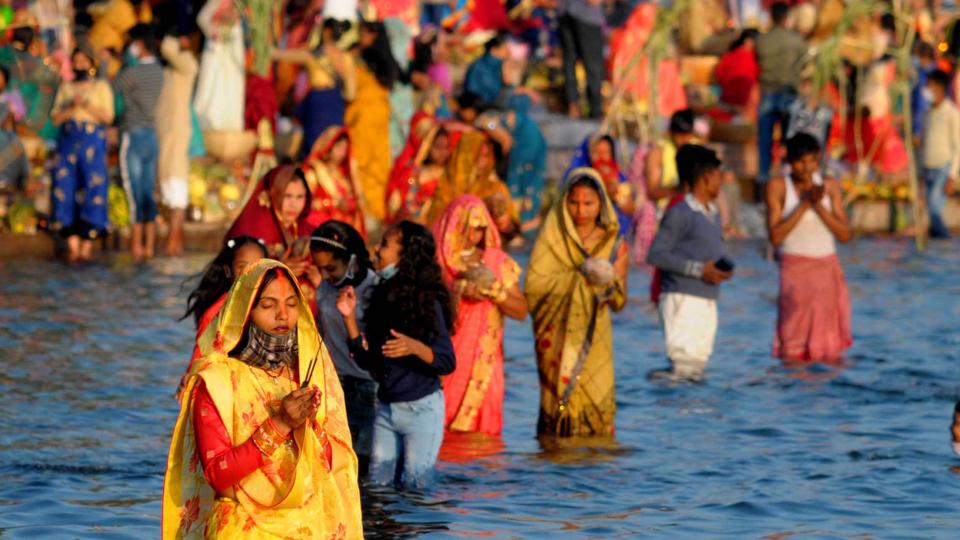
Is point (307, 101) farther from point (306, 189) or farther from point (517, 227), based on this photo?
point (306, 189)

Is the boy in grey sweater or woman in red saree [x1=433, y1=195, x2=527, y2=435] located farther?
the boy in grey sweater

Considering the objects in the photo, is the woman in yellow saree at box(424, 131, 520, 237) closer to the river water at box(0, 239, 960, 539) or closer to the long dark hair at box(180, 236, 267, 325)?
the river water at box(0, 239, 960, 539)

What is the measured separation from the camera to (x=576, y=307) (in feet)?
36.6

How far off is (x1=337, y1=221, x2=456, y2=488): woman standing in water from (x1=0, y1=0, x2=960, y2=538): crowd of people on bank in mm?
11

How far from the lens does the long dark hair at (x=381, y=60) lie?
21.5 m

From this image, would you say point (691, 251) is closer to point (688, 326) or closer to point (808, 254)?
point (688, 326)

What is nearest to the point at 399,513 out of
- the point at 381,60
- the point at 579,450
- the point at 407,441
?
the point at 407,441

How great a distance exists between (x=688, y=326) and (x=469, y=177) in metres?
2.31

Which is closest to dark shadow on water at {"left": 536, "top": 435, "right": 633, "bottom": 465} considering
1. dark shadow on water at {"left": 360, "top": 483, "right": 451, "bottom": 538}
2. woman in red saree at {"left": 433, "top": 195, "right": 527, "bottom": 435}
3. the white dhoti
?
woman in red saree at {"left": 433, "top": 195, "right": 527, "bottom": 435}

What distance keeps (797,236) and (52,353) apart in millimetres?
4772

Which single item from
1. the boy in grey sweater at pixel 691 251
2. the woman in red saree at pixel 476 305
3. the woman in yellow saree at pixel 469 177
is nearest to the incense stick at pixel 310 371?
the woman in red saree at pixel 476 305

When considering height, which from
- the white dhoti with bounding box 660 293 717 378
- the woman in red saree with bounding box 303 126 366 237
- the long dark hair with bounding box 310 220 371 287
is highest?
the woman in red saree with bounding box 303 126 366 237

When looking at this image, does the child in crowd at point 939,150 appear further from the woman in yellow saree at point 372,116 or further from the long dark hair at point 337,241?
the long dark hair at point 337,241

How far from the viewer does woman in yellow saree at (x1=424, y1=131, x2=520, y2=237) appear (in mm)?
14398
